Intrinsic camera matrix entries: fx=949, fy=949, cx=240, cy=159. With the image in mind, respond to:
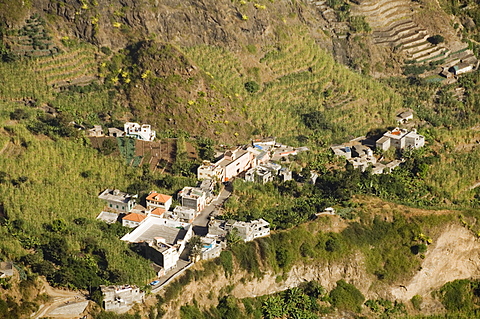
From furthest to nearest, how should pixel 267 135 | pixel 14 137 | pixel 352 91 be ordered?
pixel 352 91, pixel 267 135, pixel 14 137

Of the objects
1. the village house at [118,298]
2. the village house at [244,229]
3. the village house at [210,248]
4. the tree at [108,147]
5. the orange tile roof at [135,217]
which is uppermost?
the tree at [108,147]

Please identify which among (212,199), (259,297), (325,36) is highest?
(325,36)

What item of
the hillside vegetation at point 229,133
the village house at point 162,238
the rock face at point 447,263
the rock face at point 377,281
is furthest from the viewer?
the rock face at point 447,263

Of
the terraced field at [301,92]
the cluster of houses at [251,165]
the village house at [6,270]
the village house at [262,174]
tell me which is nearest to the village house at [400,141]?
the terraced field at [301,92]

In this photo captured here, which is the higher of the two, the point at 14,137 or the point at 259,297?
the point at 14,137

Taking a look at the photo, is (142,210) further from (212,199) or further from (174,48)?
(174,48)

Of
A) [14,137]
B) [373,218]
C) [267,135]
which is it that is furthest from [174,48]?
[373,218]

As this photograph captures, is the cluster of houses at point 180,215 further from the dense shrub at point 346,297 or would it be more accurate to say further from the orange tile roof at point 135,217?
the dense shrub at point 346,297
